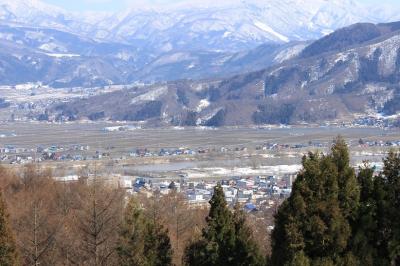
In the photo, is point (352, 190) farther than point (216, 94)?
No

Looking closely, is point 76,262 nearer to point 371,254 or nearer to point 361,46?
point 371,254

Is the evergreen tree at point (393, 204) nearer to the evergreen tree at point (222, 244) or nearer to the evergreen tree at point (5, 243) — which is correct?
the evergreen tree at point (222, 244)

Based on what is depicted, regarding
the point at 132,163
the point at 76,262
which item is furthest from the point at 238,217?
the point at 132,163

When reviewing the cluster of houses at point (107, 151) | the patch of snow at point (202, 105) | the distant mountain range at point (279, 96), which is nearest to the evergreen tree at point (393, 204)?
the cluster of houses at point (107, 151)

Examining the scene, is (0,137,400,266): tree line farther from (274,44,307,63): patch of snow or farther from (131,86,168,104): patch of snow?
(274,44,307,63): patch of snow

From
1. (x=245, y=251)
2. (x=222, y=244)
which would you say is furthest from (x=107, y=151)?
(x=245, y=251)

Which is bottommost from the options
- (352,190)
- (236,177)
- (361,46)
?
(236,177)
